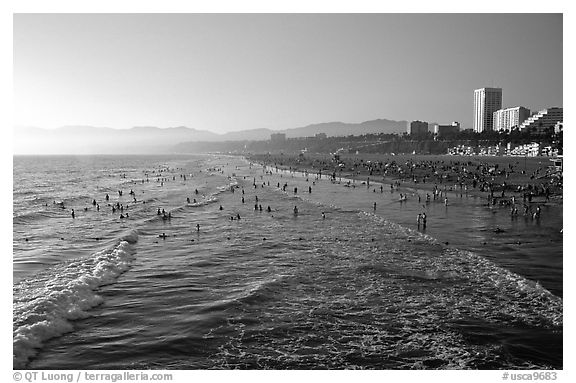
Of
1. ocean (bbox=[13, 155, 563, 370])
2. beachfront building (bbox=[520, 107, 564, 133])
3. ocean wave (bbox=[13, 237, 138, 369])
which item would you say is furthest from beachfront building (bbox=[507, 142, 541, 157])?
ocean wave (bbox=[13, 237, 138, 369])

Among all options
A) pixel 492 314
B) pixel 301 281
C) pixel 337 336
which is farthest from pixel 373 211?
pixel 337 336

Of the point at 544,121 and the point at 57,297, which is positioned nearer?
the point at 57,297

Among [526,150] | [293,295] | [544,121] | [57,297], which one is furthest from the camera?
[544,121]

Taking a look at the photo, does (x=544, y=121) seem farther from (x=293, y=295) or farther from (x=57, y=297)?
(x=57, y=297)

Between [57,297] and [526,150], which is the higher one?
[526,150]

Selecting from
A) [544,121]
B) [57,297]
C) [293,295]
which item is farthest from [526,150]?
[57,297]

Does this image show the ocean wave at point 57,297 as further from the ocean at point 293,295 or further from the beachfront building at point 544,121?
the beachfront building at point 544,121

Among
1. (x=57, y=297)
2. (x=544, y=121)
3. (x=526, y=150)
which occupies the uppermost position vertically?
(x=544, y=121)

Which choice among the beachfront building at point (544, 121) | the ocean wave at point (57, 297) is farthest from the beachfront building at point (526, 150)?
the ocean wave at point (57, 297)

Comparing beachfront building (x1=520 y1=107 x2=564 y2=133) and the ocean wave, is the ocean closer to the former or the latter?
the ocean wave
